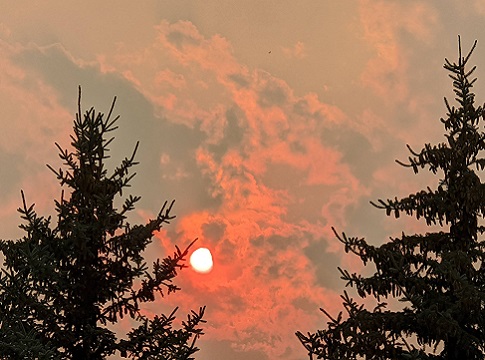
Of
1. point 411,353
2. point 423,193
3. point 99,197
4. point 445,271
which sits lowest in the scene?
point 411,353

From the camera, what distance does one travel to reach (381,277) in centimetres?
1775

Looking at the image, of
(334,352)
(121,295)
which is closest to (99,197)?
(121,295)

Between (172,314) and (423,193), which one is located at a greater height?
(423,193)

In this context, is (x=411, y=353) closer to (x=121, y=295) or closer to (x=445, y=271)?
(x=445, y=271)

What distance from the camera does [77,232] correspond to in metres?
17.8

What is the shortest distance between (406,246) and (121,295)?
7.18 metres

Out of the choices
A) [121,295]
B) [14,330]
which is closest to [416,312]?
[121,295]

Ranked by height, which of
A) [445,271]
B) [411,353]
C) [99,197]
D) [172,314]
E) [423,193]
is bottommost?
[411,353]

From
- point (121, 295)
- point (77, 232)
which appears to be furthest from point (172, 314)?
point (77, 232)

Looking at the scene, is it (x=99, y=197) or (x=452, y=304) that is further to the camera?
(x=99, y=197)

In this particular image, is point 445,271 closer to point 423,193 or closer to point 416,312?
point 416,312

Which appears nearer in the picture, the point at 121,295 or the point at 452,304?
the point at 452,304

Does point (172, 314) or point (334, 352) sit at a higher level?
point (172, 314)

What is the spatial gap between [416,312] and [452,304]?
847 millimetres
